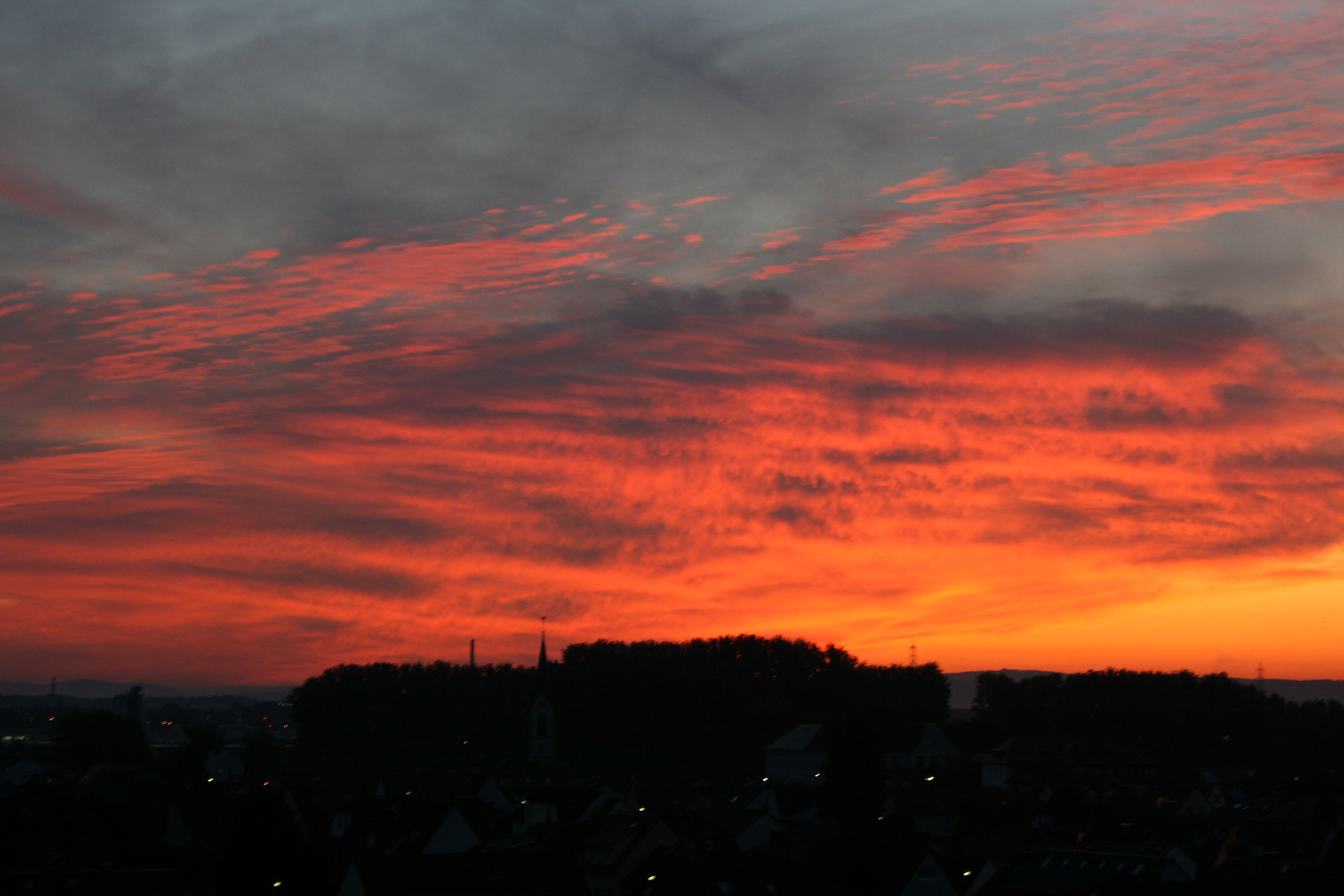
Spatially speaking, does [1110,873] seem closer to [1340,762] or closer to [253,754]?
[1340,762]

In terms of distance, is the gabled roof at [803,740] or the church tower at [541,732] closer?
the gabled roof at [803,740]

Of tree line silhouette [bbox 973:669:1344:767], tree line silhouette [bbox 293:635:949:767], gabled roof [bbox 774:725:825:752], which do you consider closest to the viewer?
gabled roof [bbox 774:725:825:752]

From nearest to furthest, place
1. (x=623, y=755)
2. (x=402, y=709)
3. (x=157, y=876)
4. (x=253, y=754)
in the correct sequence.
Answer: (x=157, y=876), (x=623, y=755), (x=253, y=754), (x=402, y=709)

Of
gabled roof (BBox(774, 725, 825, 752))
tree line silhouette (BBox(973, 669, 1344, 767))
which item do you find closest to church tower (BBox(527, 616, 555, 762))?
gabled roof (BBox(774, 725, 825, 752))

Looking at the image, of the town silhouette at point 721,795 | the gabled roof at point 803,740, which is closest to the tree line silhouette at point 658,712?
the town silhouette at point 721,795

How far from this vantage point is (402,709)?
200 metres

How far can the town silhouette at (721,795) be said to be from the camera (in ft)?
196

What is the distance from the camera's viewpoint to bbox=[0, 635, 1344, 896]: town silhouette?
59.8m

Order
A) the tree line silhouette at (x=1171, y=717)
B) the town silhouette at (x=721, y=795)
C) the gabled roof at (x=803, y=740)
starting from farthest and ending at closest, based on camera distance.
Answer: the tree line silhouette at (x=1171, y=717) < the gabled roof at (x=803, y=740) < the town silhouette at (x=721, y=795)

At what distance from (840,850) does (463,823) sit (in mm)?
26496

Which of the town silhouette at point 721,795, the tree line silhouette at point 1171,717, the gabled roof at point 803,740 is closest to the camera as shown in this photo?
the town silhouette at point 721,795

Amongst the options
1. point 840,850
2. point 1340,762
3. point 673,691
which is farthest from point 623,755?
point 840,850

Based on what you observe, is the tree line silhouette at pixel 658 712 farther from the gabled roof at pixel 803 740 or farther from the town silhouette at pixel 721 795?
the gabled roof at pixel 803 740

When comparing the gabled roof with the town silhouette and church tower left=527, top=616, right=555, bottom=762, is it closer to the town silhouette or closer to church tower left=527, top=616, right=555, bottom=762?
the town silhouette
